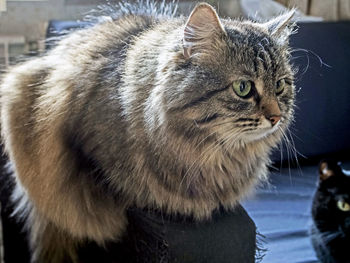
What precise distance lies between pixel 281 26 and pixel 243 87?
12 cm

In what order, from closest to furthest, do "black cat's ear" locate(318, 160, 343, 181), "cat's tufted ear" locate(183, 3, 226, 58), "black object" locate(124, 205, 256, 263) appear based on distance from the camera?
"cat's tufted ear" locate(183, 3, 226, 58), "black object" locate(124, 205, 256, 263), "black cat's ear" locate(318, 160, 343, 181)

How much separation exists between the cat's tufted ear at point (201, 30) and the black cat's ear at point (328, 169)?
15.2 inches

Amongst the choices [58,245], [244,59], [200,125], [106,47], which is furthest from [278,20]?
[58,245]

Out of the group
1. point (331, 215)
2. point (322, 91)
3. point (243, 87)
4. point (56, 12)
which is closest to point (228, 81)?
point (243, 87)

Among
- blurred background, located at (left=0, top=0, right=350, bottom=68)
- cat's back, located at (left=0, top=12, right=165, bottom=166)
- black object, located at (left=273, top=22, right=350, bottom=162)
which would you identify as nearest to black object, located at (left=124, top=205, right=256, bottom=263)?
black object, located at (left=273, top=22, right=350, bottom=162)

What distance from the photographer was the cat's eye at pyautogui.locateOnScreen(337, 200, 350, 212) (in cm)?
108

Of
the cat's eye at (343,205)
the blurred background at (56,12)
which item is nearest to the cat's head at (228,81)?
the blurred background at (56,12)

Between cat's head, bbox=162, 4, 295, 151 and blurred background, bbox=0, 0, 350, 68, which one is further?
blurred background, bbox=0, 0, 350, 68

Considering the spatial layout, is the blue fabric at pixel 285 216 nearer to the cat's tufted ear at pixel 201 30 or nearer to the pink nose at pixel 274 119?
the pink nose at pixel 274 119

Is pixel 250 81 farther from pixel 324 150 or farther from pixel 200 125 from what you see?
pixel 324 150

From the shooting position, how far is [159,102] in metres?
0.78

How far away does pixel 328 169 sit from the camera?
0.95 metres

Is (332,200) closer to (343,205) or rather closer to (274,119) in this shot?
(343,205)

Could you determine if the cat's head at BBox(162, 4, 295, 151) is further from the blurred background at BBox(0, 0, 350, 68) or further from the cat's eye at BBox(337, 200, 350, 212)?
the cat's eye at BBox(337, 200, 350, 212)
